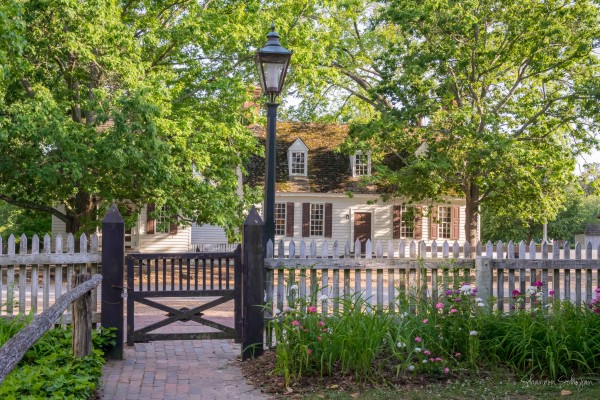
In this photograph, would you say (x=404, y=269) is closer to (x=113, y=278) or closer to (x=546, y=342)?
(x=546, y=342)

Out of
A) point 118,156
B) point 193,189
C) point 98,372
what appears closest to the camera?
point 98,372

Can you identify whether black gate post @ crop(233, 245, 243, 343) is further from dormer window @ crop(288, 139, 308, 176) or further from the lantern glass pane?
dormer window @ crop(288, 139, 308, 176)

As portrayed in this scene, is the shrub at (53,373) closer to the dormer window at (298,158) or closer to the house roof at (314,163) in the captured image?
the house roof at (314,163)

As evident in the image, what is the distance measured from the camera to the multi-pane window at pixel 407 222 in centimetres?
3428

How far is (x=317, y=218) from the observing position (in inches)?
1512

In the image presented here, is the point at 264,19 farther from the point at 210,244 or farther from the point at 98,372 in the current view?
the point at 98,372

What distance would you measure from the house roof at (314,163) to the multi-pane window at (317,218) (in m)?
0.93

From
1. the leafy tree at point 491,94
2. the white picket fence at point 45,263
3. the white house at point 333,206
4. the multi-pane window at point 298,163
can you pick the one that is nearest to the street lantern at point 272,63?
the white picket fence at point 45,263

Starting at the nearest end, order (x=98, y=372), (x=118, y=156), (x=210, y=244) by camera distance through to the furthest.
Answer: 1. (x=98, y=372)
2. (x=118, y=156)
3. (x=210, y=244)

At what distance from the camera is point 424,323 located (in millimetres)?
7898

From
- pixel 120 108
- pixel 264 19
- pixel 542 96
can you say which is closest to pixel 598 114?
pixel 542 96

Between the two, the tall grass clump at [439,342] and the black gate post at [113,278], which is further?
the black gate post at [113,278]


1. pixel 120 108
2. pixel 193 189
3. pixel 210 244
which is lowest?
pixel 210 244

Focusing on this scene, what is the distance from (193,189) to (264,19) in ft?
21.0
